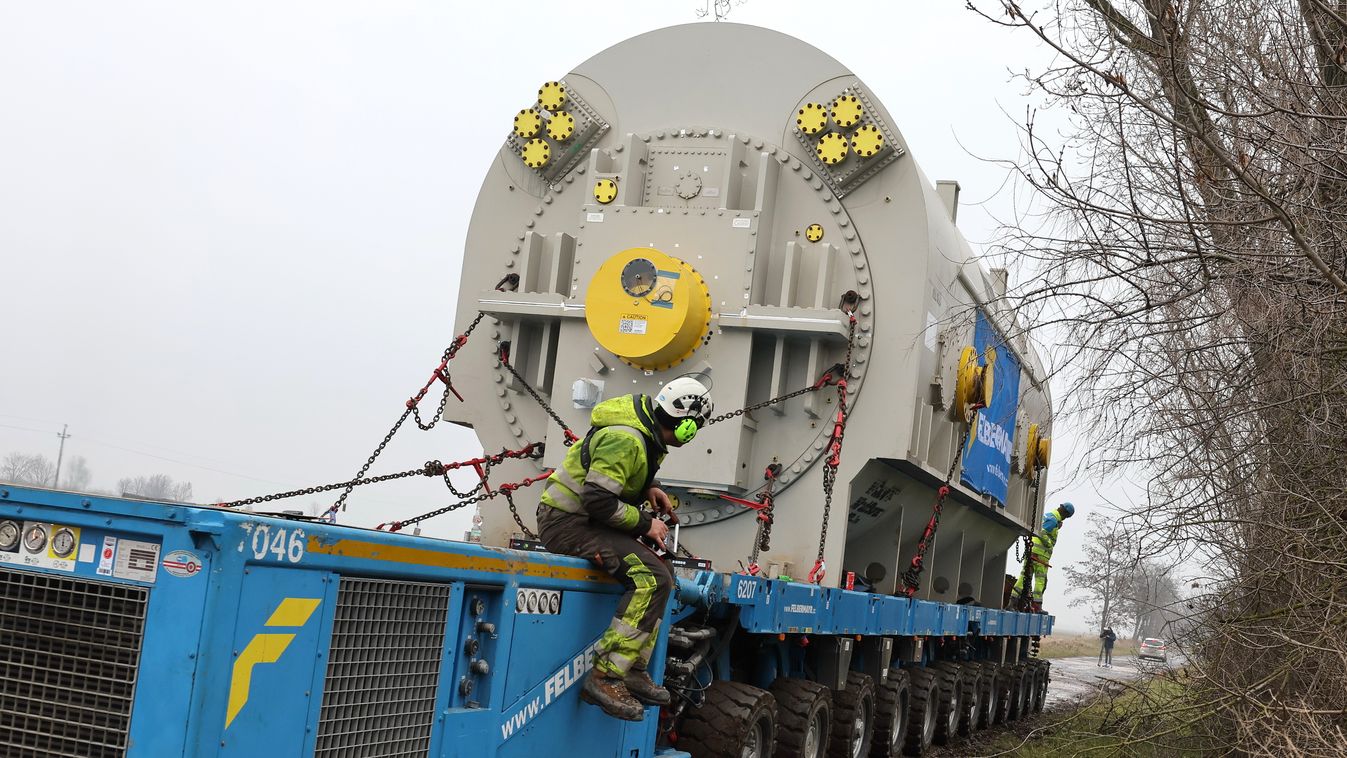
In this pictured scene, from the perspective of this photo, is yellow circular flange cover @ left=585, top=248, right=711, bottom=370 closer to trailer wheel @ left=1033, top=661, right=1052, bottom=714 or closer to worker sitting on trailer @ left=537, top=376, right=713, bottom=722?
worker sitting on trailer @ left=537, top=376, right=713, bottom=722

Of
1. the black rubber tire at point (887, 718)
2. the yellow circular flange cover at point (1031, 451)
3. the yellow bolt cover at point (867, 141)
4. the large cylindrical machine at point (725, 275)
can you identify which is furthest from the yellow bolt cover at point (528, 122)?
the yellow circular flange cover at point (1031, 451)

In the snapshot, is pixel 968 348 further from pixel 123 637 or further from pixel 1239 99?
pixel 123 637

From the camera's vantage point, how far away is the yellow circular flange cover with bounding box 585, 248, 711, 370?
9.14m

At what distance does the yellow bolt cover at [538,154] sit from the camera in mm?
10008

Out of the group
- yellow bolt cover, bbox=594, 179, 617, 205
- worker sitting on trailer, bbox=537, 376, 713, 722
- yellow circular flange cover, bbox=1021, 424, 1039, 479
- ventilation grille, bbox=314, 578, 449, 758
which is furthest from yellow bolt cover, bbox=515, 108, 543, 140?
yellow circular flange cover, bbox=1021, 424, 1039, 479

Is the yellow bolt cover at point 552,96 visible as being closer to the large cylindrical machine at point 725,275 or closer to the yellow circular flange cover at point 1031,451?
the large cylindrical machine at point 725,275

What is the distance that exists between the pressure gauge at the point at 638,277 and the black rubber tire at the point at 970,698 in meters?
6.53

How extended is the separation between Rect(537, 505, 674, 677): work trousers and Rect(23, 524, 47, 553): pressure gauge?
2783mm

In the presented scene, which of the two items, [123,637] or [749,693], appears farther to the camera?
[749,693]

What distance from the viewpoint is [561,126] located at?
9977mm

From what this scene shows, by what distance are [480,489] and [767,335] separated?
2.36m

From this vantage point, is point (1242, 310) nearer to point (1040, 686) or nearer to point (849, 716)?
point (849, 716)

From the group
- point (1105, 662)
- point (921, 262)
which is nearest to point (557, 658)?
point (921, 262)

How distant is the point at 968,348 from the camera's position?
36.2 feet
